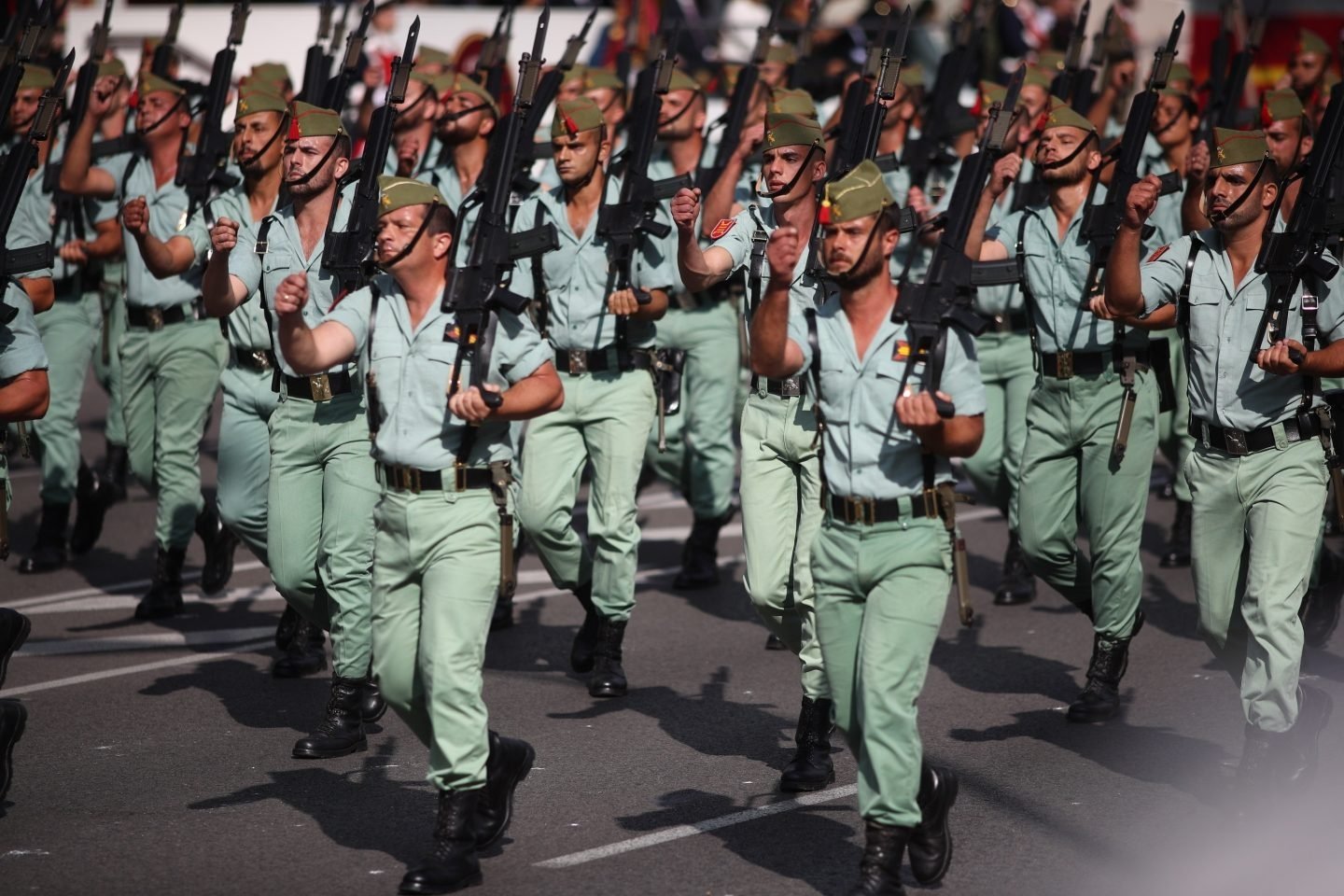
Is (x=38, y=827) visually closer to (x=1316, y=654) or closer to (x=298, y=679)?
(x=298, y=679)

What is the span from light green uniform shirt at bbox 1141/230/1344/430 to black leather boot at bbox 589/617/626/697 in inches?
102

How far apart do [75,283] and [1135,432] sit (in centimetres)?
601

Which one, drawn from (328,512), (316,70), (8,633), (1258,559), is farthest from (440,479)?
(316,70)

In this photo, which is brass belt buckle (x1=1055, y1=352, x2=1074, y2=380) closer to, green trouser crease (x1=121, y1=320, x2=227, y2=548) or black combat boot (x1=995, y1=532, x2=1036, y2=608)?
black combat boot (x1=995, y1=532, x2=1036, y2=608)

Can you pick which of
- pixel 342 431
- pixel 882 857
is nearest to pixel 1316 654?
pixel 882 857

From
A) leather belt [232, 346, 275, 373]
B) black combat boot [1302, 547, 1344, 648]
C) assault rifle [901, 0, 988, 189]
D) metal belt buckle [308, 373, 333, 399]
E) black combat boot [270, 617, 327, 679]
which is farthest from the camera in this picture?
assault rifle [901, 0, 988, 189]

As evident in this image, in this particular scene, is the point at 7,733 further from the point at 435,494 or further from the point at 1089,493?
the point at 1089,493

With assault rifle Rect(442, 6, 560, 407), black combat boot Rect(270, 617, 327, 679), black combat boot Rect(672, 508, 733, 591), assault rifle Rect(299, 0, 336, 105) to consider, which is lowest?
black combat boot Rect(270, 617, 327, 679)

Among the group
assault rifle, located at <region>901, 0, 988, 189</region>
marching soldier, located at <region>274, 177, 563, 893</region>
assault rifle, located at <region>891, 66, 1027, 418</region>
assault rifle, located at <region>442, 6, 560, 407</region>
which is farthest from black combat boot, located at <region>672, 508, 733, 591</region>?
assault rifle, located at <region>891, 66, 1027, 418</region>

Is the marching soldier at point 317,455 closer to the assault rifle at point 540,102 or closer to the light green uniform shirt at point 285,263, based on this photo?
the light green uniform shirt at point 285,263

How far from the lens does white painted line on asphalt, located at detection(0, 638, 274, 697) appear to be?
794cm

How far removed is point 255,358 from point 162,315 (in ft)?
5.64

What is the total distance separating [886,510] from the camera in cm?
544

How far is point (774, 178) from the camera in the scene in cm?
732
